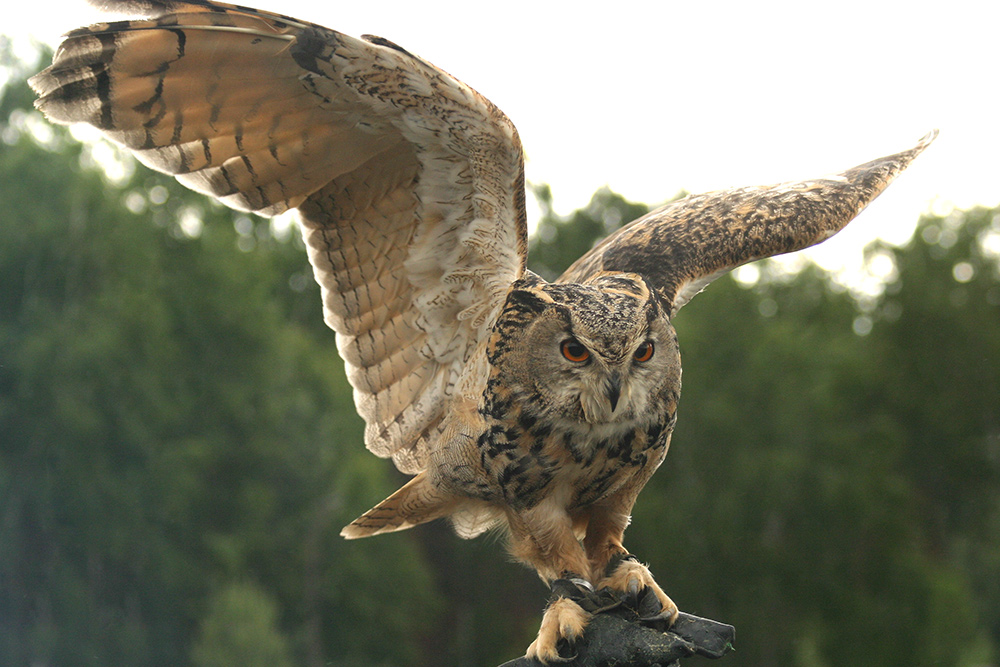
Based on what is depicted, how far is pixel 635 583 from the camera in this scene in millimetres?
2551

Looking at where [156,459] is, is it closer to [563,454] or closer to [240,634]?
[240,634]

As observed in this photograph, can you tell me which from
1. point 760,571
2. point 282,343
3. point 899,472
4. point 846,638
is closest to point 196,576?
point 282,343

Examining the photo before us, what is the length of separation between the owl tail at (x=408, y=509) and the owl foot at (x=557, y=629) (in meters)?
0.54

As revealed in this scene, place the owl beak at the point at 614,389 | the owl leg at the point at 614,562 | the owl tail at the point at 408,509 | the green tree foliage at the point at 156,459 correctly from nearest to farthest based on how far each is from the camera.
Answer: the owl beak at the point at 614,389 → the owl leg at the point at 614,562 → the owl tail at the point at 408,509 → the green tree foliage at the point at 156,459

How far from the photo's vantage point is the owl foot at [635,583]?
8.20 ft

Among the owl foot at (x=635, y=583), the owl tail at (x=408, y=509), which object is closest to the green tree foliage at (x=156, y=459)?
the owl tail at (x=408, y=509)

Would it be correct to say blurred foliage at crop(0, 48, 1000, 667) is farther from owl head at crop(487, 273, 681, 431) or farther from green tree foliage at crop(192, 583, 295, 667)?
owl head at crop(487, 273, 681, 431)

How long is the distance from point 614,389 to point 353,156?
1072 millimetres

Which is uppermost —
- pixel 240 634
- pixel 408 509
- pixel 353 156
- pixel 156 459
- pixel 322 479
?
pixel 353 156

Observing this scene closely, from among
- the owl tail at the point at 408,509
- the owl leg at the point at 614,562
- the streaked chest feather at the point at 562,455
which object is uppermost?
the streaked chest feather at the point at 562,455

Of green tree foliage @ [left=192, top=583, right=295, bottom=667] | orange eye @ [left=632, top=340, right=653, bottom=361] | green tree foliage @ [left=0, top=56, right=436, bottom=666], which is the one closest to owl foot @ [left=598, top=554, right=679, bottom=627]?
orange eye @ [left=632, top=340, right=653, bottom=361]

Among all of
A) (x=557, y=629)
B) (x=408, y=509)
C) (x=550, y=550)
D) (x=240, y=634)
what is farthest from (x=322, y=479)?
(x=557, y=629)

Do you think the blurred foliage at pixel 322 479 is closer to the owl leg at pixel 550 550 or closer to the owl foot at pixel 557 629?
the owl leg at pixel 550 550

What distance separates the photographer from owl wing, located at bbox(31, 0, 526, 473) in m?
2.37
